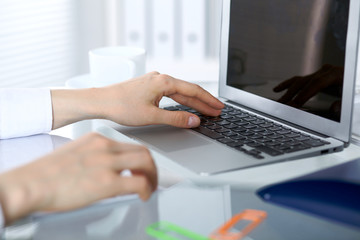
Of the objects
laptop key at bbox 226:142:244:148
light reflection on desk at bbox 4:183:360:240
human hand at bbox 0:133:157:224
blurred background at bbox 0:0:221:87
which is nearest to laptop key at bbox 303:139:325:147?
laptop key at bbox 226:142:244:148

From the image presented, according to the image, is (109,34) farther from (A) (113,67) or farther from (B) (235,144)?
(B) (235,144)

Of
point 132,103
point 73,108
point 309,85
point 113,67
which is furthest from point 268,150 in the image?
point 113,67

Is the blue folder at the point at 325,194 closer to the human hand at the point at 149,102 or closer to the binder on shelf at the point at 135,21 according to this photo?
the human hand at the point at 149,102

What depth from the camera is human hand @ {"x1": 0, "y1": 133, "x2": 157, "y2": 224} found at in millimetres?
643

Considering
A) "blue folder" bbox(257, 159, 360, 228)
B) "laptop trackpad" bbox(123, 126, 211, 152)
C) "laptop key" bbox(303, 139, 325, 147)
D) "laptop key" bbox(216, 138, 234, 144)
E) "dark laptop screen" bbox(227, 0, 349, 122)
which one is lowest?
"laptop trackpad" bbox(123, 126, 211, 152)

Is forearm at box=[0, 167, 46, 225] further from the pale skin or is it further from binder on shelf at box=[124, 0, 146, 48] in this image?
binder on shelf at box=[124, 0, 146, 48]

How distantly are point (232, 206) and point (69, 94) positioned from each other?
18.8 inches

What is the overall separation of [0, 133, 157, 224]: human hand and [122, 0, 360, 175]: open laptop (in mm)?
144

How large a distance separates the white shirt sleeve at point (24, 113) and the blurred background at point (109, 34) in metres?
1.67

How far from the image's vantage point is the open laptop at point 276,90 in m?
0.88

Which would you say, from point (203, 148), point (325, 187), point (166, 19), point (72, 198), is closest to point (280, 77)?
point (203, 148)

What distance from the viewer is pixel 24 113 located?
1.03 metres

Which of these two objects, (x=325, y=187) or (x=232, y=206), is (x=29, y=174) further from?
(x=325, y=187)

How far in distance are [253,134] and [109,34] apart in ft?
6.93
